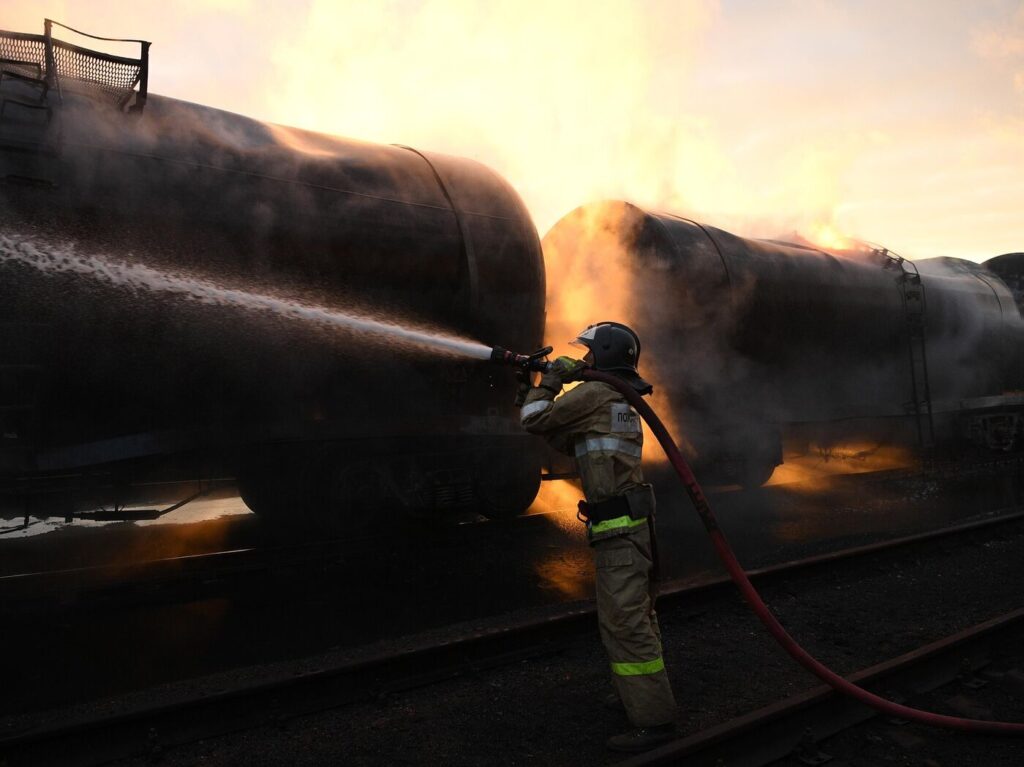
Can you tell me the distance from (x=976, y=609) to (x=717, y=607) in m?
1.77

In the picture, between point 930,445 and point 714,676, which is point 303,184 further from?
point 930,445

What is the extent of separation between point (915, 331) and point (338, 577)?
8.70 m

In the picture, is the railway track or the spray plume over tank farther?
the spray plume over tank

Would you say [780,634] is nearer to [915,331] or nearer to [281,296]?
[281,296]

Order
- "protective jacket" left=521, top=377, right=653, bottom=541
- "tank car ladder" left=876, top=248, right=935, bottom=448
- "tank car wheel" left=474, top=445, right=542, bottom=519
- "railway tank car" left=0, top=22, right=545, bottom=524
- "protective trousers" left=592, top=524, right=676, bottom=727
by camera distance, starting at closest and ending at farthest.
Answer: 1. "protective trousers" left=592, top=524, right=676, bottom=727
2. "protective jacket" left=521, top=377, right=653, bottom=541
3. "railway tank car" left=0, top=22, right=545, bottom=524
4. "tank car wheel" left=474, top=445, right=542, bottom=519
5. "tank car ladder" left=876, top=248, right=935, bottom=448

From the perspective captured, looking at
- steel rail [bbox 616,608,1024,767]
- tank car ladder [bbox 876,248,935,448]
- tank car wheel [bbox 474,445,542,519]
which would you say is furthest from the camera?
tank car ladder [bbox 876,248,935,448]

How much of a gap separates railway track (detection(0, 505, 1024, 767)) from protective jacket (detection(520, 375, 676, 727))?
57cm

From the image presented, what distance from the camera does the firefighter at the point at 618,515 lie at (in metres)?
3.27

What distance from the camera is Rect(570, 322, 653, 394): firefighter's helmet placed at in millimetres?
3686

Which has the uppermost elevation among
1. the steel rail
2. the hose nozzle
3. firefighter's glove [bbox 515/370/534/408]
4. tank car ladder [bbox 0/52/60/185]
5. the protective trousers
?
tank car ladder [bbox 0/52/60/185]

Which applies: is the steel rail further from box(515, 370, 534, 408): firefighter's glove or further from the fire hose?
box(515, 370, 534, 408): firefighter's glove

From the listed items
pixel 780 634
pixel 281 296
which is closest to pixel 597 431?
pixel 780 634

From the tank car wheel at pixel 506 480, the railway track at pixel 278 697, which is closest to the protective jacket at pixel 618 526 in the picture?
the railway track at pixel 278 697

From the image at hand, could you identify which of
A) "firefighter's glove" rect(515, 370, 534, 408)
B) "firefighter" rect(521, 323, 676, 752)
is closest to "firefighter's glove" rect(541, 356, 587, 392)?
"firefighter" rect(521, 323, 676, 752)
